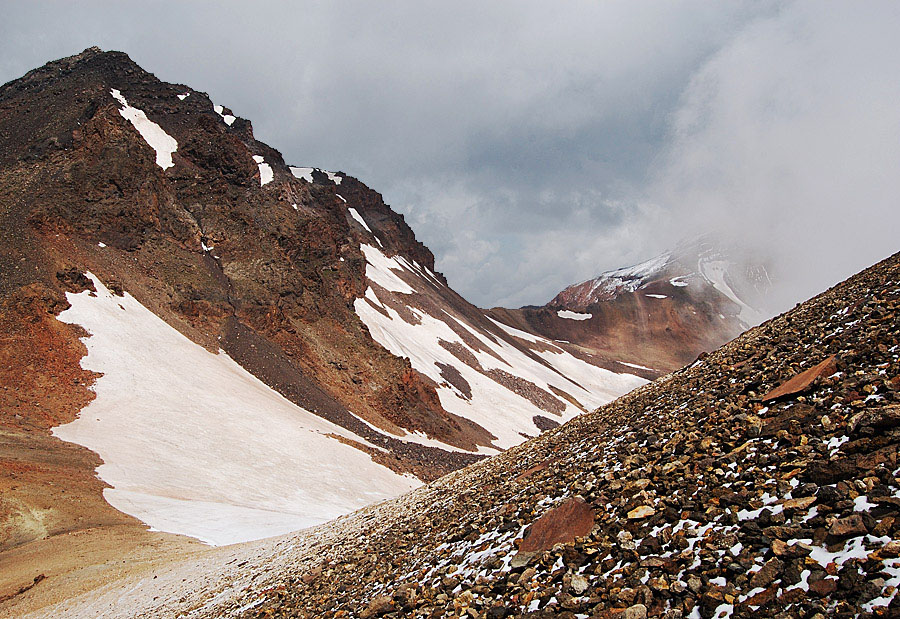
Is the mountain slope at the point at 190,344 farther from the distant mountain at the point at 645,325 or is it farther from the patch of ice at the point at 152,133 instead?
the distant mountain at the point at 645,325

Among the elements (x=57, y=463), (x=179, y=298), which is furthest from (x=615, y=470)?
(x=179, y=298)

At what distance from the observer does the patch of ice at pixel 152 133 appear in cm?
6145

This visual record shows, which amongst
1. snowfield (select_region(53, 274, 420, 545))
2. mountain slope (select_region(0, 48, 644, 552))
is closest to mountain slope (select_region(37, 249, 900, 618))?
snowfield (select_region(53, 274, 420, 545))

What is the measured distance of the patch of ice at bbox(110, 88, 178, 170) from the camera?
61.5 meters

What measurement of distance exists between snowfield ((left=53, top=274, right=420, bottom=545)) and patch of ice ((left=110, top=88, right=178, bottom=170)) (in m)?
26.4

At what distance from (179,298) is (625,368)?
372 ft

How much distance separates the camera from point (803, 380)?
7.88 meters

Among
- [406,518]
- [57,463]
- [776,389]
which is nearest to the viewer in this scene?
[776,389]

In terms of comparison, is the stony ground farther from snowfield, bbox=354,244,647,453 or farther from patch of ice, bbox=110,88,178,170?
patch of ice, bbox=110,88,178,170

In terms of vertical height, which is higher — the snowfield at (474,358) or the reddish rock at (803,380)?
the snowfield at (474,358)

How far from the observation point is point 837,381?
7234mm

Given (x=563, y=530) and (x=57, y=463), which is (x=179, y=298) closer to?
(x=57, y=463)

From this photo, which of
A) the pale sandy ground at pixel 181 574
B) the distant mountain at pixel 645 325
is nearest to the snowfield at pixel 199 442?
the pale sandy ground at pixel 181 574

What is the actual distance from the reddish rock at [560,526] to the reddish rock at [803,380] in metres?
3.46
